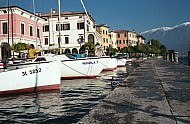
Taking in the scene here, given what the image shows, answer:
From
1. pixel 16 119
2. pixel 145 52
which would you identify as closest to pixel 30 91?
pixel 16 119

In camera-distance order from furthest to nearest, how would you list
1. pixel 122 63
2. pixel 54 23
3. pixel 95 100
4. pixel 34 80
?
pixel 54 23, pixel 122 63, pixel 34 80, pixel 95 100

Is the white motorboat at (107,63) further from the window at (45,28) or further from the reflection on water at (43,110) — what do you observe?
the window at (45,28)

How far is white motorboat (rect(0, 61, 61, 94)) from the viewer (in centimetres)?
1312

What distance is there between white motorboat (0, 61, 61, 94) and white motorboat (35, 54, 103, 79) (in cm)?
517

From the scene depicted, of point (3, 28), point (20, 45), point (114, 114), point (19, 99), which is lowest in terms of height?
point (19, 99)

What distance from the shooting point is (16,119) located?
8.06 metres

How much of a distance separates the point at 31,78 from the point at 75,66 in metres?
7.18

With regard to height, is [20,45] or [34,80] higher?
[20,45]

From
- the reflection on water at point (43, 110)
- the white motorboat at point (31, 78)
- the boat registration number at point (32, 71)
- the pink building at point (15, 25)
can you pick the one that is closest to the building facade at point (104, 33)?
the pink building at point (15, 25)

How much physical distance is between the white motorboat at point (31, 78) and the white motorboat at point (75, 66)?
5.17 meters

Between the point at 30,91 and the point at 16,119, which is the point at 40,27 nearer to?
the point at 30,91

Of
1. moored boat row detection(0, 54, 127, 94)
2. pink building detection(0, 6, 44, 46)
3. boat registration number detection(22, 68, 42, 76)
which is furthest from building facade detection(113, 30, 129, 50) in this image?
boat registration number detection(22, 68, 42, 76)

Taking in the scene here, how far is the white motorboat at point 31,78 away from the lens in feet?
43.1

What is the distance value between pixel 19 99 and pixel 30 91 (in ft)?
6.63
